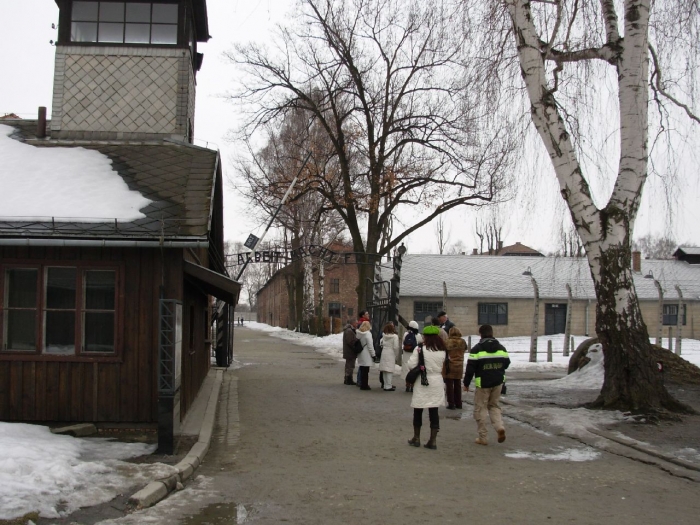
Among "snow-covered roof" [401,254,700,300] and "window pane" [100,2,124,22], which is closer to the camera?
"window pane" [100,2,124,22]

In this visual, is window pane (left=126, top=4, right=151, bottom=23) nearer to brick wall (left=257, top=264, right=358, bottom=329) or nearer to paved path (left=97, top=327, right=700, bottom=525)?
paved path (left=97, top=327, right=700, bottom=525)

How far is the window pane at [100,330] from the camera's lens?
392 inches

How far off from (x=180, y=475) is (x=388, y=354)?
30.2 feet

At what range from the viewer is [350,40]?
28469 millimetres

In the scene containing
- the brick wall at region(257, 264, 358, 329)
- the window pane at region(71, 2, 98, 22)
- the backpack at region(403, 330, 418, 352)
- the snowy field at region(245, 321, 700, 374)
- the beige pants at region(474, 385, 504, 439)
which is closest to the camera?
the beige pants at region(474, 385, 504, 439)

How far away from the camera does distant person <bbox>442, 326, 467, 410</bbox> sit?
13.5 m

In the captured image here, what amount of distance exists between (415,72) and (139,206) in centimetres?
2129

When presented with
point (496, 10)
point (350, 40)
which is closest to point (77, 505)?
point (496, 10)

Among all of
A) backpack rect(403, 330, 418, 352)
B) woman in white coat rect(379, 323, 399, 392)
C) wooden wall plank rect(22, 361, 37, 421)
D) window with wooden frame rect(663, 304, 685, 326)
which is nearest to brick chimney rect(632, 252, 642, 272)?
window with wooden frame rect(663, 304, 685, 326)

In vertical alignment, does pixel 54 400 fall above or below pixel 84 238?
below

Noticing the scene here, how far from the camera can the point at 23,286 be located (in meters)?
9.93

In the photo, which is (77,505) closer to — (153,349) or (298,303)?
(153,349)

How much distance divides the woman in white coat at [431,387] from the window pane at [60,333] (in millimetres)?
4773

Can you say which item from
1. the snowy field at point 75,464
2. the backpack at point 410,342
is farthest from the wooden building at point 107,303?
the backpack at point 410,342
